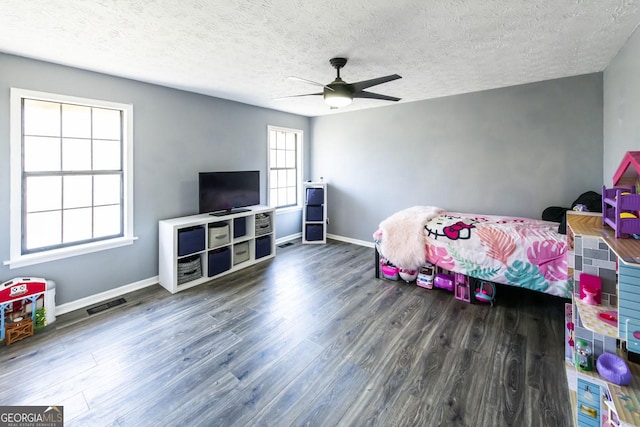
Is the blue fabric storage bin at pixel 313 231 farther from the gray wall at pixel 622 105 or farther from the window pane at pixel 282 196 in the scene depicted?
the gray wall at pixel 622 105

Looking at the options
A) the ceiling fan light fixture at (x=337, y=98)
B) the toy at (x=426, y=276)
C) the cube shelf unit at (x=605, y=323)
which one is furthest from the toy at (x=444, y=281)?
the ceiling fan light fixture at (x=337, y=98)

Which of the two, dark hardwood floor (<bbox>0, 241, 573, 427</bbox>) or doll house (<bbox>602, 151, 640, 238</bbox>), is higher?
doll house (<bbox>602, 151, 640, 238</bbox>)

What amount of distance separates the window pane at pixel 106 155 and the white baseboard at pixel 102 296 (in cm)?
143

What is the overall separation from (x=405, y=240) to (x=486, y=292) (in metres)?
1.02

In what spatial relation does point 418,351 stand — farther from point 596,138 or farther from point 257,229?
point 596,138

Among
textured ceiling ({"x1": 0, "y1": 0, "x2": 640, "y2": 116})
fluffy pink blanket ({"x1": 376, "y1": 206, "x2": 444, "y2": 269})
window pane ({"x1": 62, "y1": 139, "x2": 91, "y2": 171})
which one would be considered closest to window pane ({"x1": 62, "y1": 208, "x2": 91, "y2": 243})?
window pane ({"x1": 62, "y1": 139, "x2": 91, "y2": 171})

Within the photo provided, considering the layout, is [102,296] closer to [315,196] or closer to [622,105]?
[315,196]

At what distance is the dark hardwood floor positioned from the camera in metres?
1.76

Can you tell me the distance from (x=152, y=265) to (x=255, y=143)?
2.48 meters

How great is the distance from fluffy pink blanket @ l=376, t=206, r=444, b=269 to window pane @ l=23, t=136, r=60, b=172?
3723 millimetres

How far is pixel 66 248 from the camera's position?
2994 mm

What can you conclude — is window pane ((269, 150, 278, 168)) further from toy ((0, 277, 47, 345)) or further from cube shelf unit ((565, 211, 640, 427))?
cube shelf unit ((565, 211, 640, 427))

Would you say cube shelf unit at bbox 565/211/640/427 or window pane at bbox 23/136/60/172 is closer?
cube shelf unit at bbox 565/211/640/427

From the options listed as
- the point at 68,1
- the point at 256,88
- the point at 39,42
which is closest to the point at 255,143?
the point at 256,88
